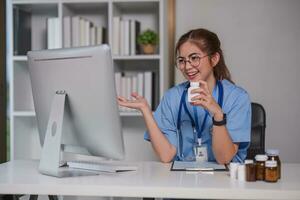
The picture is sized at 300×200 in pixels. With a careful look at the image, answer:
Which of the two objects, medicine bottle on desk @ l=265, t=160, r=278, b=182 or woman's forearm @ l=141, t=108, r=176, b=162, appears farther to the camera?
woman's forearm @ l=141, t=108, r=176, b=162

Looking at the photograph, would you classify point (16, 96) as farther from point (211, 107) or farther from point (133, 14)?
point (211, 107)

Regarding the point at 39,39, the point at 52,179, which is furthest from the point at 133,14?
the point at 52,179

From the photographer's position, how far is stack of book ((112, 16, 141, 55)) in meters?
2.90

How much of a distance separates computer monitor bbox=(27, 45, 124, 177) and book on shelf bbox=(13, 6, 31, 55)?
1.50 m

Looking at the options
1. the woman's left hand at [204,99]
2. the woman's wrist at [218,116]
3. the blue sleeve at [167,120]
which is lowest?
the blue sleeve at [167,120]

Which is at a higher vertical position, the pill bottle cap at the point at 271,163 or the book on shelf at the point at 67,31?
the book on shelf at the point at 67,31

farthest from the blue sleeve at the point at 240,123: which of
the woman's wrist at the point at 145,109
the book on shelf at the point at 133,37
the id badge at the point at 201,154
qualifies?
the book on shelf at the point at 133,37

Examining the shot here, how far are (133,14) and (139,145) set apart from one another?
3.42ft

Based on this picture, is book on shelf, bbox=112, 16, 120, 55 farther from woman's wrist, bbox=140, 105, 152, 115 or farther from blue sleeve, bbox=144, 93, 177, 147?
woman's wrist, bbox=140, 105, 152, 115

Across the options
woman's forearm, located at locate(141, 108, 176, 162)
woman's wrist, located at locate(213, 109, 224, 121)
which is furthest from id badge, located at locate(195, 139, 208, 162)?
woman's wrist, located at locate(213, 109, 224, 121)

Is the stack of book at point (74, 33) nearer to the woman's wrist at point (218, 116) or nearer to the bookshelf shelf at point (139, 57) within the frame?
the bookshelf shelf at point (139, 57)

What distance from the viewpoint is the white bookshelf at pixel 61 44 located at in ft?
9.46

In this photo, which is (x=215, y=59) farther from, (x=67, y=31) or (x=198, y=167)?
(x=67, y=31)

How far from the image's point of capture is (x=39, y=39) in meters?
3.12
